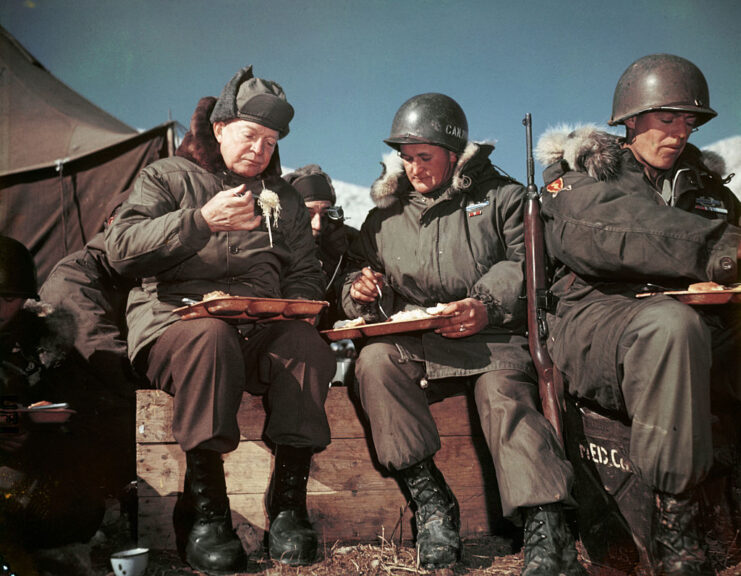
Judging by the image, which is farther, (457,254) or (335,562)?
(457,254)

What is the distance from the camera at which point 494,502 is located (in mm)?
2797

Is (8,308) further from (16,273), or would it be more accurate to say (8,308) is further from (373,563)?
(373,563)

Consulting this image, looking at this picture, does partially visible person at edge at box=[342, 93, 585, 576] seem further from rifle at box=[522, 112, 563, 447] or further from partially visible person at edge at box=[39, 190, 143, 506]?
partially visible person at edge at box=[39, 190, 143, 506]

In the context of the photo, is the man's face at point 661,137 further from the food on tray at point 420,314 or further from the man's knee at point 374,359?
the man's knee at point 374,359

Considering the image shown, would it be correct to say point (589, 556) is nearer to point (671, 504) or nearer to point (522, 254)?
point (671, 504)

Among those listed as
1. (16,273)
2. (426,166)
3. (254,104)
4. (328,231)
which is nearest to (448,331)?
(426,166)

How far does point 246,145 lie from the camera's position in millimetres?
2965

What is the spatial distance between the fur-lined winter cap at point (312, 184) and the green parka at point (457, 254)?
3.47 feet

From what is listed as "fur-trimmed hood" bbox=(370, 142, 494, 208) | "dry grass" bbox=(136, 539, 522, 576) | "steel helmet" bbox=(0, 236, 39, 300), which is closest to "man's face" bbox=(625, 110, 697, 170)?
"fur-trimmed hood" bbox=(370, 142, 494, 208)

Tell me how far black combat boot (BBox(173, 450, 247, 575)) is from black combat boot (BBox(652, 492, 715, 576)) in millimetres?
1474

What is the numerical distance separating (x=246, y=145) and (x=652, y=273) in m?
1.89

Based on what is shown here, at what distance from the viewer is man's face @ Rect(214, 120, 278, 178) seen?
296cm

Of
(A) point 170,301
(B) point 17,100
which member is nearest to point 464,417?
(A) point 170,301

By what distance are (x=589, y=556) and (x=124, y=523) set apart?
205cm
